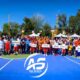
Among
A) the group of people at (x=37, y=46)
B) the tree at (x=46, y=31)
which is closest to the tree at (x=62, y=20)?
the tree at (x=46, y=31)

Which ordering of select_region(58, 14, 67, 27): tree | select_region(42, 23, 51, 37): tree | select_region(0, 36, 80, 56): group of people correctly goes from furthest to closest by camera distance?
select_region(58, 14, 67, 27): tree, select_region(42, 23, 51, 37): tree, select_region(0, 36, 80, 56): group of people

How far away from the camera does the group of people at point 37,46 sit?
31969 millimetres

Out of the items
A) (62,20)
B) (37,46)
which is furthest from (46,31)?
(37,46)

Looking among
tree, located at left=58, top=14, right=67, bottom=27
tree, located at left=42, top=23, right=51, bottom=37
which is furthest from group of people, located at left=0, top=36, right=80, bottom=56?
tree, located at left=58, top=14, right=67, bottom=27

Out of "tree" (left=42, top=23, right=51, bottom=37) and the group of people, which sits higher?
"tree" (left=42, top=23, right=51, bottom=37)

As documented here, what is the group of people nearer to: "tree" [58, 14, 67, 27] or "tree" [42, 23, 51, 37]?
"tree" [42, 23, 51, 37]

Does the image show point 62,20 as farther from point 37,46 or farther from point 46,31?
point 37,46

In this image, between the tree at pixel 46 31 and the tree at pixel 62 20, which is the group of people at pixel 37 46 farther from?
the tree at pixel 62 20

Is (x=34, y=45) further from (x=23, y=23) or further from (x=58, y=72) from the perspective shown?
(x=23, y=23)

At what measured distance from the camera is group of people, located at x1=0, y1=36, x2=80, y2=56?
105 ft

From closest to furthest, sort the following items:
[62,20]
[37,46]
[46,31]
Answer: [37,46], [46,31], [62,20]

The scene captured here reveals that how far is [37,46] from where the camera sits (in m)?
33.1

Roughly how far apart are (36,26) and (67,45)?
36.1 meters

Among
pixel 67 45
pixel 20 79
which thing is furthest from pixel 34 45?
pixel 20 79
